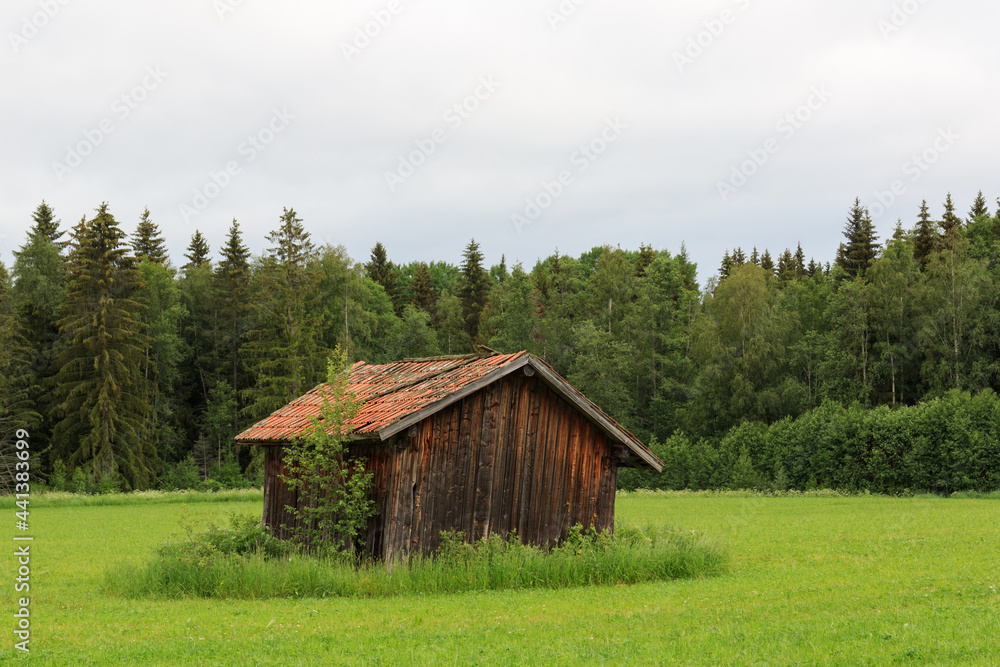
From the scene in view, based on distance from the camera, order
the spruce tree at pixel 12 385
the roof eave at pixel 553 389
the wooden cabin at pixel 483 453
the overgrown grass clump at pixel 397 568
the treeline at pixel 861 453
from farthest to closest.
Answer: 1. the spruce tree at pixel 12 385
2. the treeline at pixel 861 453
3. the wooden cabin at pixel 483 453
4. the roof eave at pixel 553 389
5. the overgrown grass clump at pixel 397 568

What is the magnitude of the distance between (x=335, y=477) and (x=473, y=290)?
283 feet

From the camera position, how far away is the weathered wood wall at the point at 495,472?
18562mm

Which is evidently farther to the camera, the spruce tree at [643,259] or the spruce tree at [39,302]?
the spruce tree at [643,259]

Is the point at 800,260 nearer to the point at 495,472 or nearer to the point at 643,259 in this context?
the point at 643,259

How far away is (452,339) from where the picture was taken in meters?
96.1

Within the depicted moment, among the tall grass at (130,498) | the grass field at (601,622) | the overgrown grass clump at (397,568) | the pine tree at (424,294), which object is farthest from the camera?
the pine tree at (424,294)

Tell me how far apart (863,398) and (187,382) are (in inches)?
2282

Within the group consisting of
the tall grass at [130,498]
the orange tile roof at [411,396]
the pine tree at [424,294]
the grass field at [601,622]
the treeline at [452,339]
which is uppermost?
the pine tree at [424,294]

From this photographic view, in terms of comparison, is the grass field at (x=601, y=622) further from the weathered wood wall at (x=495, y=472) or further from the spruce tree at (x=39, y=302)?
the spruce tree at (x=39, y=302)

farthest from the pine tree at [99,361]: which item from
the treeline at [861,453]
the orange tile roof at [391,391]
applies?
the orange tile roof at [391,391]

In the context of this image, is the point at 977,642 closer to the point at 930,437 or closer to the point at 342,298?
the point at 930,437

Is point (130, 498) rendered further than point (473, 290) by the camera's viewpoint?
No

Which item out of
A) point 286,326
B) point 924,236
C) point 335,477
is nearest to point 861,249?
point 924,236

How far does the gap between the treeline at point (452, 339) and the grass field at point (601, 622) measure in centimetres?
4220
